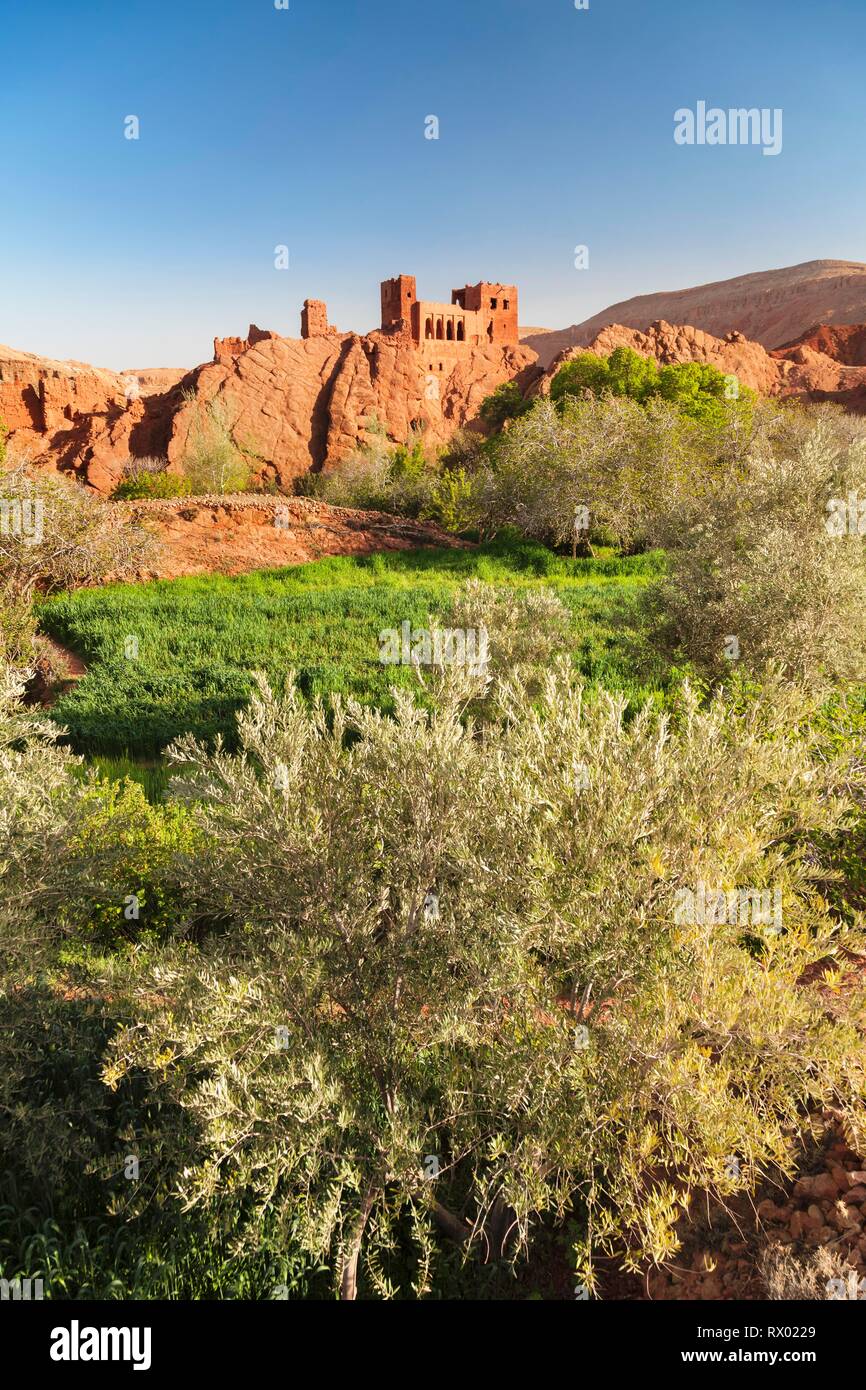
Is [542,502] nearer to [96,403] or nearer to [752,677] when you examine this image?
[752,677]

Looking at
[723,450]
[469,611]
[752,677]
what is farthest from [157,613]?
[723,450]

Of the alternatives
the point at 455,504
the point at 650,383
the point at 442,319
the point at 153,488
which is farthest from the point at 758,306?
the point at 153,488

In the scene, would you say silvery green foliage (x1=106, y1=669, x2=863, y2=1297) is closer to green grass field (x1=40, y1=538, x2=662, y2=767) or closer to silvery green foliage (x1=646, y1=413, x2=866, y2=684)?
silvery green foliage (x1=646, y1=413, x2=866, y2=684)

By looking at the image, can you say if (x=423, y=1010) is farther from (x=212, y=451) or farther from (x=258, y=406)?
(x=258, y=406)

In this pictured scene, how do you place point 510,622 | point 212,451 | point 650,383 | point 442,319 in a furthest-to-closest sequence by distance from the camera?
point 442,319
point 650,383
point 212,451
point 510,622

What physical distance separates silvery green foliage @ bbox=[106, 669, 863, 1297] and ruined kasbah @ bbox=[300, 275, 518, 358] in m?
51.3

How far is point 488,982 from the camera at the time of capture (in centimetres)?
279

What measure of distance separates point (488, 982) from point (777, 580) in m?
6.89

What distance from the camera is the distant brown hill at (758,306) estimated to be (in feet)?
267

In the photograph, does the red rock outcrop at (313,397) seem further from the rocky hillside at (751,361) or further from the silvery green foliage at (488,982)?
the silvery green foliage at (488,982)

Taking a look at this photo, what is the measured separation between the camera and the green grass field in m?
9.93

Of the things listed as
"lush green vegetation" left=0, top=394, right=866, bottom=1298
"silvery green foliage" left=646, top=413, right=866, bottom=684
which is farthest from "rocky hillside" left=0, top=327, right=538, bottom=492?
"lush green vegetation" left=0, top=394, right=866, bottom=1298

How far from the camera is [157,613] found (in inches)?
576

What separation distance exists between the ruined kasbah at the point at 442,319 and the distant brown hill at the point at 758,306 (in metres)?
12.4
